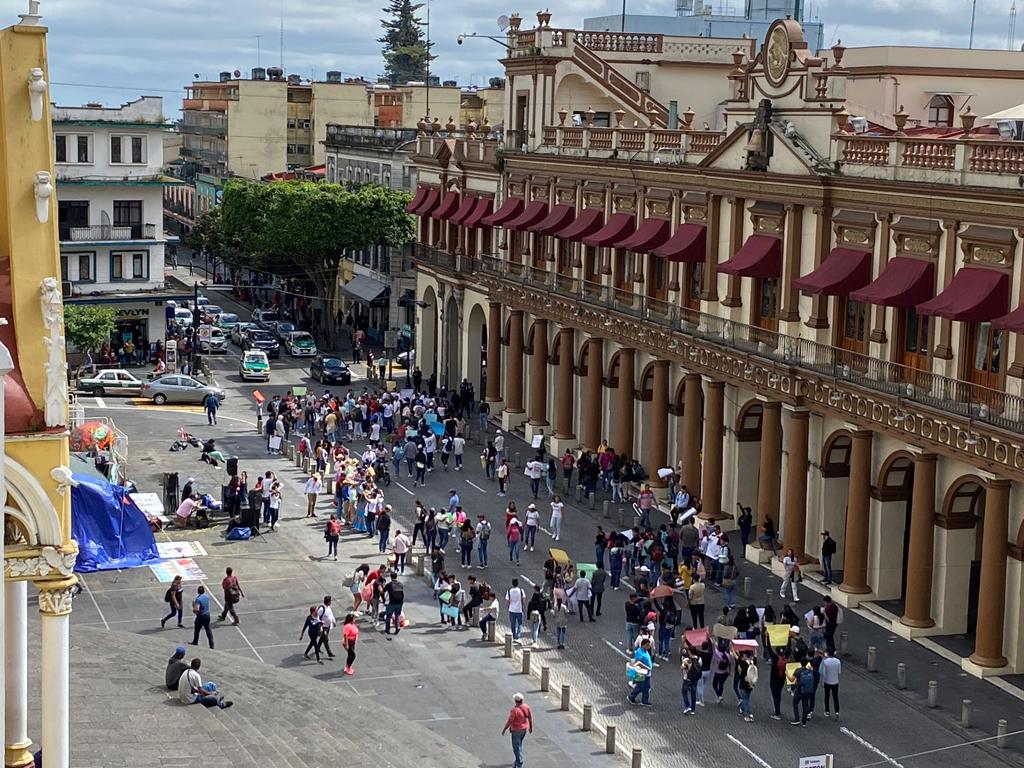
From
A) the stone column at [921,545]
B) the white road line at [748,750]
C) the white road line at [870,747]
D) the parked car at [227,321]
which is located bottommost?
the white road line at [748,750]

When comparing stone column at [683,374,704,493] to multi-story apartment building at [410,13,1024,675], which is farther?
stone column at [683,374,704,493]

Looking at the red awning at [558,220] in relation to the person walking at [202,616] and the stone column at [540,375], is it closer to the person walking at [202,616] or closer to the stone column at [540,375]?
the stone column at [540,375]

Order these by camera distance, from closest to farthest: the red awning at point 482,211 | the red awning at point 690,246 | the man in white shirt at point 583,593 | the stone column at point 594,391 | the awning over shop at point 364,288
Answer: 1. the man in white shirt at point 583,593
2. the red awning at point 690,246
3. the stone column at point 594,391
4. the red awning at point 482,211
5. the awning over shop at point 364,288

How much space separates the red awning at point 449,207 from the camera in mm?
73875

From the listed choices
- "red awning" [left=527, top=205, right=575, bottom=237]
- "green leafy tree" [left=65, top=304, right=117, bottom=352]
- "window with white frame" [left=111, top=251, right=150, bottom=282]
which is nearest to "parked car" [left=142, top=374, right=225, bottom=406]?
"green leafy tree" [left=65, top=304, right=117, bottom=352]

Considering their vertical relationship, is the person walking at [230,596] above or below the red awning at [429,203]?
below

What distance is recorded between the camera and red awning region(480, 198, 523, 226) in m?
66.2

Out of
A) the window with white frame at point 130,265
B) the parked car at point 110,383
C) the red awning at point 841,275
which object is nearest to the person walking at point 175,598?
the red awning at point 841,275

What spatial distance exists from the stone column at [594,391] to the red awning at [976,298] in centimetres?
2182

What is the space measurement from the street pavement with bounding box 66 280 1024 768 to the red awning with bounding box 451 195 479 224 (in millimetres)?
23704

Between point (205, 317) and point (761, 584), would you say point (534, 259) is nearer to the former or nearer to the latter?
point (761, 584)

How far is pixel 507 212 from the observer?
6631 centimetres

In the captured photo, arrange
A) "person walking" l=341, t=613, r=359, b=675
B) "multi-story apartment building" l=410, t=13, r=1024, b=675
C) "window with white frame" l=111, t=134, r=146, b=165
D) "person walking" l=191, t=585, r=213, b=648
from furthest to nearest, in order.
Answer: "window with white frame" l=111, t=134, r=146, b=165 → "multi-story apartment building" l=410, t=13, r=1024, b=675 → "person walking" l=191, t=585, r=213, b=648 → "person walking" l=341, t=613, r=359, b=675

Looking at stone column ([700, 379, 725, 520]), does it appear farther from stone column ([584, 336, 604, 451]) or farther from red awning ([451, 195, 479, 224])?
red awning ([451, 195, 479, 224])
